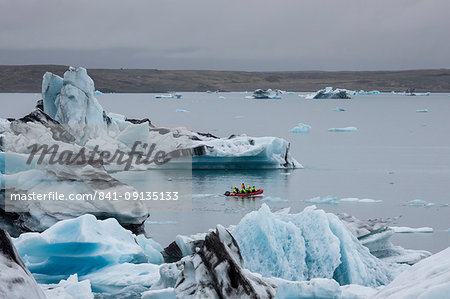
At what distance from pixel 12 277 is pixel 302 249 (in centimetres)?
642

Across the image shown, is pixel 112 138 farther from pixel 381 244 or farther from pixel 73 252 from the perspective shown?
pixel 73 252

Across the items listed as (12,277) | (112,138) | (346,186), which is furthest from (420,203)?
(12,277)

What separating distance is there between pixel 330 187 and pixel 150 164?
23.9 ft

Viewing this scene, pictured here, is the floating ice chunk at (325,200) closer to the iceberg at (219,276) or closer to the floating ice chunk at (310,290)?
the floating ice chunk at (310,290)

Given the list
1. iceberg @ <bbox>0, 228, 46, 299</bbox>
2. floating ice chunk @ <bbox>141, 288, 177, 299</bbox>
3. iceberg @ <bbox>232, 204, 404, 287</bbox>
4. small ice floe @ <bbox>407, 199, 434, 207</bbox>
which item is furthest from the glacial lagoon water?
iceberg @ <bbox>0, 228, 46, 299</bbox>

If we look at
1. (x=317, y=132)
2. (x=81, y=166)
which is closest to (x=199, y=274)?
(x=81, y=166)

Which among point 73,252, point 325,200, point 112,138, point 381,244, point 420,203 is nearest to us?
point 73,252

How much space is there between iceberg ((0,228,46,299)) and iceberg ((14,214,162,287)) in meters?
5.94

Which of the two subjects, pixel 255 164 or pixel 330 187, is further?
pixel 255 164

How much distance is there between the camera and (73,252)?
31.7ft

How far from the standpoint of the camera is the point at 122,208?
12.4 metres

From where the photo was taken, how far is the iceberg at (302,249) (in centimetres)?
914

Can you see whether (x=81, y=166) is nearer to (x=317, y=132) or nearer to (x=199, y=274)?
(x=199, y=274)

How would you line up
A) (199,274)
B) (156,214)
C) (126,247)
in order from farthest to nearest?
1. (156,214)
2. (126,247)
3. (199,274)
